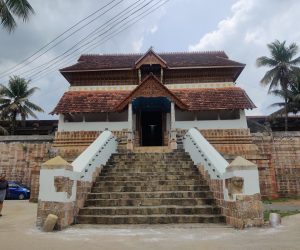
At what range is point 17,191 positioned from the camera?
16844 millimetres

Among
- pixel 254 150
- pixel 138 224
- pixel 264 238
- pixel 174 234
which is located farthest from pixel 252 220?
pixel 254 150

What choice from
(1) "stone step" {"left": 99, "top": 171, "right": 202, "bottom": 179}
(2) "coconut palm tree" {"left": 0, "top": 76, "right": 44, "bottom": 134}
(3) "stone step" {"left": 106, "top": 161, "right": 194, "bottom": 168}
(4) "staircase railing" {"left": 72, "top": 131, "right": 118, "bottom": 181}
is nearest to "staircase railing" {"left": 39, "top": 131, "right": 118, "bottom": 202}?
(4) "staircase railing" {"left": 72, "top": 131, "right": 118, "bottom": 181}

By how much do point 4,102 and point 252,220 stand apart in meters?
26.7

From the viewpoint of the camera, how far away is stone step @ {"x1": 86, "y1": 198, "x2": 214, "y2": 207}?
25.6 ft

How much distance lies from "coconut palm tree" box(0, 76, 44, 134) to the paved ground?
74.0 ft

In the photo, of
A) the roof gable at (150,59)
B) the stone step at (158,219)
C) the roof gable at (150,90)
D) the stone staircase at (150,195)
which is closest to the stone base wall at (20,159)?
the roof gable at (150,90)

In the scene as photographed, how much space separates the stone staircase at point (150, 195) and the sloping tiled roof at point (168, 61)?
28.5ft

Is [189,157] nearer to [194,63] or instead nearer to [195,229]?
[195,229]

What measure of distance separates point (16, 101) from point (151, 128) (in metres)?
16.4

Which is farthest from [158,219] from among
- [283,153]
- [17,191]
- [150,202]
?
[17,191]

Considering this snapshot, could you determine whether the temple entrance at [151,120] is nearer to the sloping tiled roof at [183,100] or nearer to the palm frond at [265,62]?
the sloping tiled roof at [183,100]

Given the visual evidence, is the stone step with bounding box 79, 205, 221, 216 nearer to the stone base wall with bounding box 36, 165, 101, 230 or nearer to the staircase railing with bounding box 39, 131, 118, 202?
the stone base wall with bounding box 36, 165, 101, 230

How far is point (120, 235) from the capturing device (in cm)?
577

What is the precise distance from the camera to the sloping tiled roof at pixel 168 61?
17.8 metres
